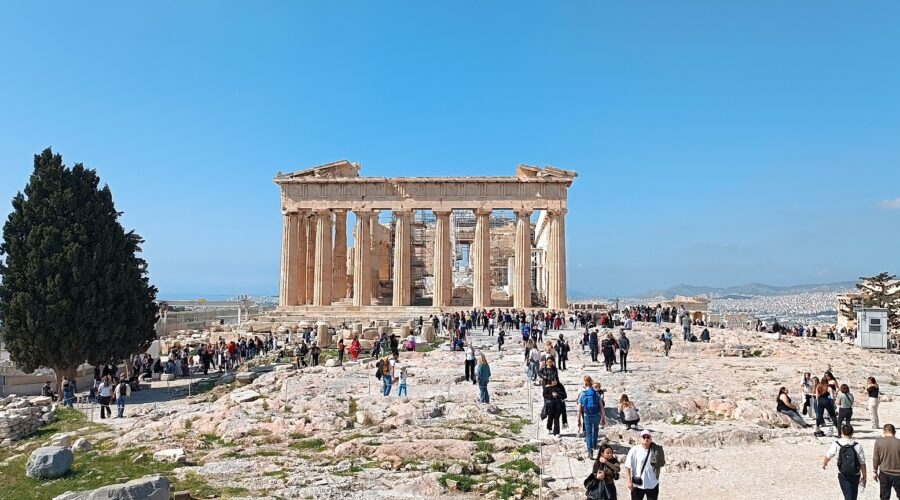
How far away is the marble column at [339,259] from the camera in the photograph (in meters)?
52.1

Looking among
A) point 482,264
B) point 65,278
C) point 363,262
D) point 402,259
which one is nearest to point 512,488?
point 65,278

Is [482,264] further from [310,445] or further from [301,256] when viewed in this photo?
[310,445]

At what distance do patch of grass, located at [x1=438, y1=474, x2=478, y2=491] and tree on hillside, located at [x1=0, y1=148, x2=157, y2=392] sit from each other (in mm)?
20423

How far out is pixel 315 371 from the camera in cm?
2427

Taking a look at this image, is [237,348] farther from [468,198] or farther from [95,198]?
[468,198]

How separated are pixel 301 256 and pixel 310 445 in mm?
36895

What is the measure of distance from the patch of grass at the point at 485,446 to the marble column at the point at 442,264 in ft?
112

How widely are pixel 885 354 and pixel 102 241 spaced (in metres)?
35.9

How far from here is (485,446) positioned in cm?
1389

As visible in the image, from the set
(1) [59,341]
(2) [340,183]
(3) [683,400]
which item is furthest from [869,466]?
(2) [340,183]

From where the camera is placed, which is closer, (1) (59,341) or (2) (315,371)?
(2) (315,371)

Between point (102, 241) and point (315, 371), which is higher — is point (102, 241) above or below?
above

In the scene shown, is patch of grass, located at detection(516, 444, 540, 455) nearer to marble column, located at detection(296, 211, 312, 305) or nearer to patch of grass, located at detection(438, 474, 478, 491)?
patch of grass, located at detection(438, 474, 478, 491)

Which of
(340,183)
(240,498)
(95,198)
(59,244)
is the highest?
(340,183)
